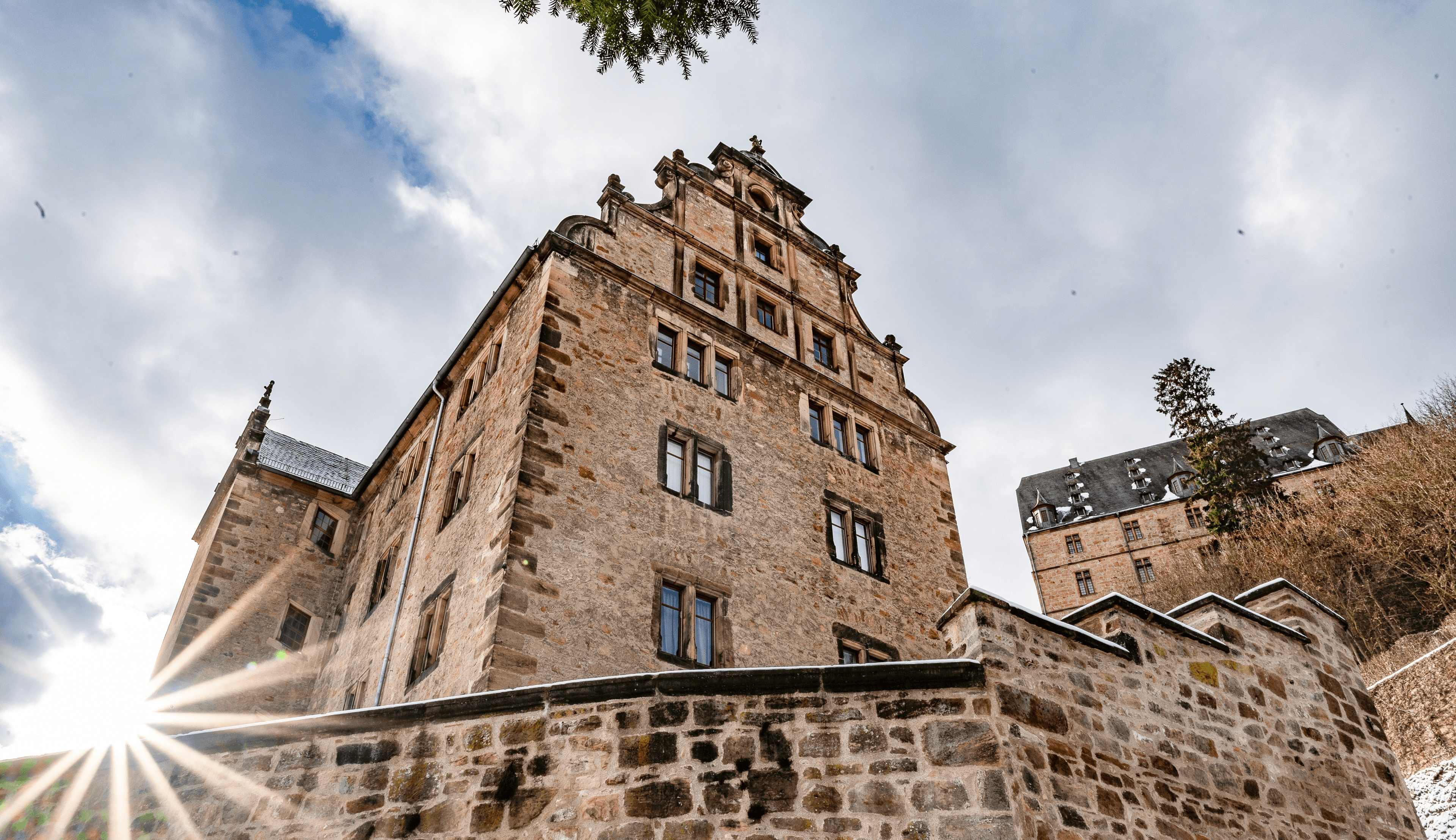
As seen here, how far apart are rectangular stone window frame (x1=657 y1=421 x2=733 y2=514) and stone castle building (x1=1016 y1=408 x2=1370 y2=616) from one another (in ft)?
131

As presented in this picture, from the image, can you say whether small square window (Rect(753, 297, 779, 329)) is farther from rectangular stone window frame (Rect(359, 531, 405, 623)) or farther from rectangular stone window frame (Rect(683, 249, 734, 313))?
rectangular stone window frame (Rect(359, 531, 405, 623))

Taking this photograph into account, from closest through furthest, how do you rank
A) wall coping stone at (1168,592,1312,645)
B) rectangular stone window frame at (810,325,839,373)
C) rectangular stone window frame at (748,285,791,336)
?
wall coping stone at (1168,592,1312,645) < rectangular stone window frame at (748,285,791,336) < rectangular stone window frame at (810,325,839,373)

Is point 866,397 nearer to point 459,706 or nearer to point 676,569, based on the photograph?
point 676,569

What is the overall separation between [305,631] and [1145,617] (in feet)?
63.2

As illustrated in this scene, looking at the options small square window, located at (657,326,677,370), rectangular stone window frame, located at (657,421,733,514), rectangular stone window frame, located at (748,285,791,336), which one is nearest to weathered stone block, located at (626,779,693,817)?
rectangular stone window frame, located at (657,421,733,514)

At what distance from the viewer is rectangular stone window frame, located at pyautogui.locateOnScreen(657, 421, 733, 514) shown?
15.2 metres

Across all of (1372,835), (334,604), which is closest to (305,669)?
(334,604)

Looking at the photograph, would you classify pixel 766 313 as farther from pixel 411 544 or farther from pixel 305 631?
pixel 305 631

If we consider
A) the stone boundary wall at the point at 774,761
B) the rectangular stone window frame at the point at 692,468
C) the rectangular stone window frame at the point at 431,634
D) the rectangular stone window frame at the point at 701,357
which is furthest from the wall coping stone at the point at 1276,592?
the rectangular stone window frame at the point at 431,634

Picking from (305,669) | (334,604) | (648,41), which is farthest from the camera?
(334,604)

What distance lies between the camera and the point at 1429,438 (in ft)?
97.4

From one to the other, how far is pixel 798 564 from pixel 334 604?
12646 millimetres

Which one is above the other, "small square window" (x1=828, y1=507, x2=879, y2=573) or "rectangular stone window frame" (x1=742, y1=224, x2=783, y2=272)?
"rectangular stone window frame" (x1=742, y1=224, x2=783, y2=272)

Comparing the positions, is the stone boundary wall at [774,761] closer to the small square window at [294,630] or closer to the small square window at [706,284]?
the small square window at [706,284]
